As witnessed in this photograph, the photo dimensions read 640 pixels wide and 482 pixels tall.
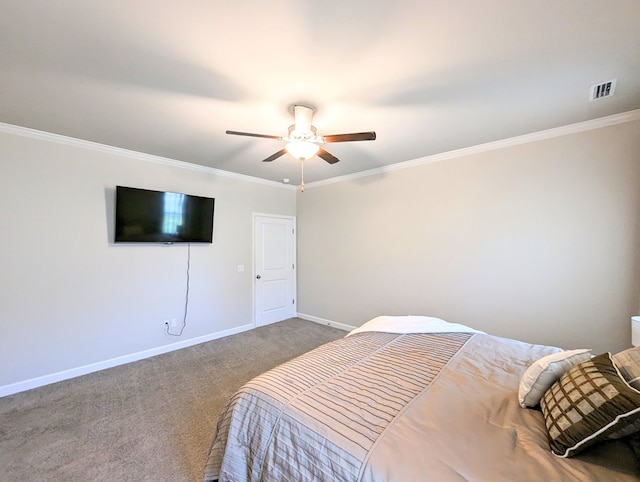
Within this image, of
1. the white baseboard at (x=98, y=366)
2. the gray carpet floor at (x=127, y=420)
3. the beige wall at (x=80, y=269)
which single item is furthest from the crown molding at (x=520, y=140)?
the white baseboard at (x=98, y=366)

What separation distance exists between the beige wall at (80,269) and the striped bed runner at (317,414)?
2595 millimetres

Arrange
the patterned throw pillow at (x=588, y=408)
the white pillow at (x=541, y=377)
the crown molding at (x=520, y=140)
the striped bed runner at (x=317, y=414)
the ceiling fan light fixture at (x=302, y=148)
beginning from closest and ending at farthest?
the patterned throw pillow at (x=588, y=408) → the striped bed runner at (x=317, y=414) → the white pillow at (x=541, y=377) → the ceiling fan light fixture at (x=302, y=148) → the crown molding at (x=520, y=140)

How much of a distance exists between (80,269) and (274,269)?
2.72m

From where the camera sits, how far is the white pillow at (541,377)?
4.22ft

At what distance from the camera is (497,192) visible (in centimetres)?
316

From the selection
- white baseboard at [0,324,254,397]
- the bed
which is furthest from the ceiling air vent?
white baseboard at [0,324,254,397]

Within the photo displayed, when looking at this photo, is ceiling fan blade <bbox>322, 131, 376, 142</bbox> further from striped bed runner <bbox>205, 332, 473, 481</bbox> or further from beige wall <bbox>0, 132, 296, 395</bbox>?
beige wall <bbox>0, 132, 296, 395</bbox>

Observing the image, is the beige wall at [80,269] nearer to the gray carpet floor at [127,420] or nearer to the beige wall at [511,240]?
the gray carpet floor at [127,420]

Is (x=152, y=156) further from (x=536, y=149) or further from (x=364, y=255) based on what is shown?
(x=536, y=149)

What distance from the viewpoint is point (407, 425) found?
1.15m

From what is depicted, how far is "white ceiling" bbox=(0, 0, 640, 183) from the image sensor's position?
1.41m

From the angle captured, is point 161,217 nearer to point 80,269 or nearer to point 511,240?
point 80,269

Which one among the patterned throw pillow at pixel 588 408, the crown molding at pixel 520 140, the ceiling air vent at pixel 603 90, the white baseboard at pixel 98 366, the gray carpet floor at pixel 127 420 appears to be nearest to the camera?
the patterned throw pillow at pixel 588 408

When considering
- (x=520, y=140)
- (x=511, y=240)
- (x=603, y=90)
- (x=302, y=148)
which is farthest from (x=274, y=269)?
(x=603, y=90)
